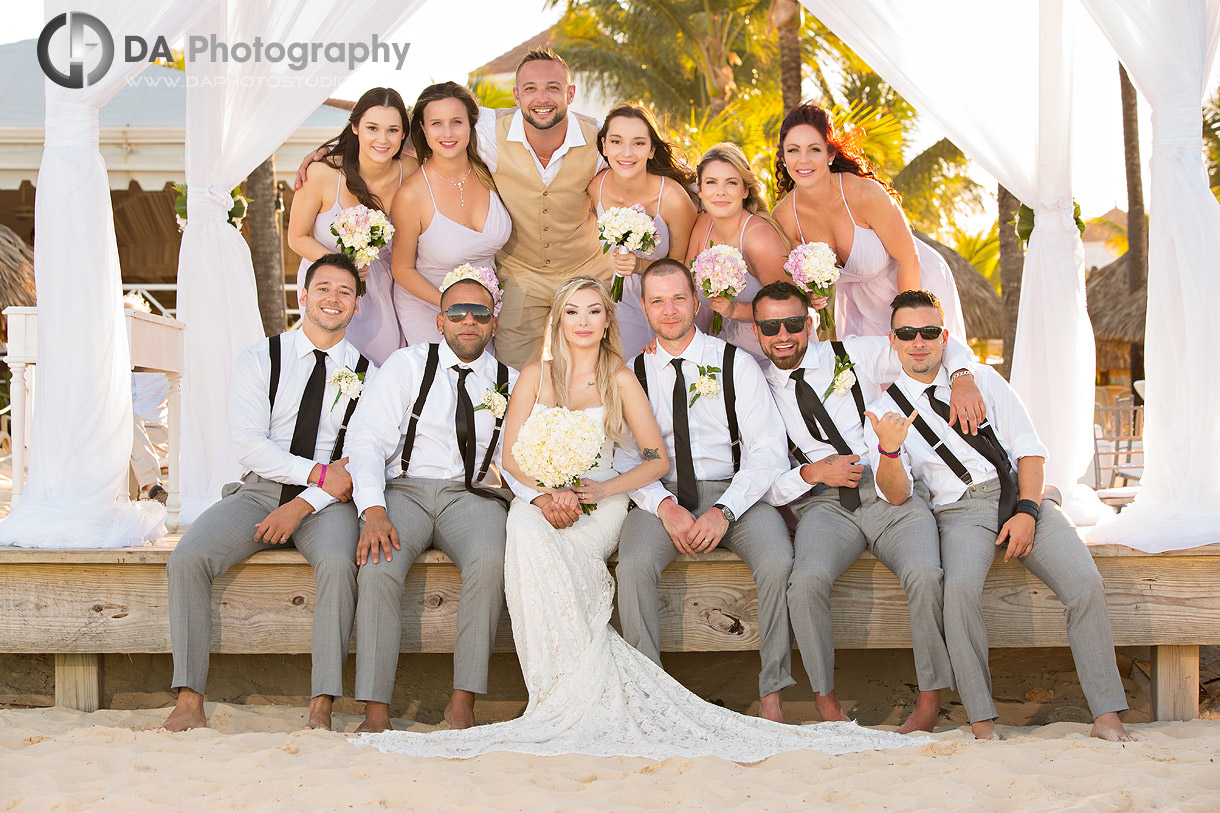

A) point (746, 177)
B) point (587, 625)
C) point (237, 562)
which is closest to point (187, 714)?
point (237, 562)

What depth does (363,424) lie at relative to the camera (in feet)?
Result: 15.2

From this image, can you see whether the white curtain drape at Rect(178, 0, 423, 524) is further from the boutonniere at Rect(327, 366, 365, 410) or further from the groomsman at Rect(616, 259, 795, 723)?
the groomsman at Rect(616, 259, 795, 723)

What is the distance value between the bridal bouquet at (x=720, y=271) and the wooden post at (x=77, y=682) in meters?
3.29

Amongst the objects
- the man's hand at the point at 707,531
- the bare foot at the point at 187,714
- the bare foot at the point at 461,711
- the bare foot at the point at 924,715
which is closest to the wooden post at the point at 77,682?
the bare foot at the point at 187,714

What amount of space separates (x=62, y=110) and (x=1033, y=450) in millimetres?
4420

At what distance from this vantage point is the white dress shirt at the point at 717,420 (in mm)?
4621

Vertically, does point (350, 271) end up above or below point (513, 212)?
below

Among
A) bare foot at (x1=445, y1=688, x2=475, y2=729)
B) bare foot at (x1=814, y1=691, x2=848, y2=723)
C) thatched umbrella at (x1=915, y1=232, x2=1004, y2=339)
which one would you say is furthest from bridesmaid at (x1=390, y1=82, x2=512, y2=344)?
thatched umbrella at (x1=915, y1=232, x2=1004, y2=339)

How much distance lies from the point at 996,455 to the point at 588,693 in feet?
6.43

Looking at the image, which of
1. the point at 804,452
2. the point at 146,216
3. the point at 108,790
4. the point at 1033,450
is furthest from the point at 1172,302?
the point at 146,216

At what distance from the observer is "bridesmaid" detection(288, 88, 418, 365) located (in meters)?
5.44

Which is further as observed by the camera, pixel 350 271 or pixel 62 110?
pixel 350 271

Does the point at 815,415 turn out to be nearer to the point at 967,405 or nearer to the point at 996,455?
the point at 967,405

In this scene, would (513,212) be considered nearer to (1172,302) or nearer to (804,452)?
(804,452)
